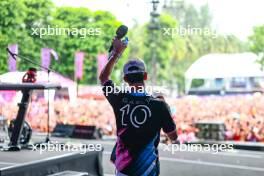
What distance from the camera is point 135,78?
9.08ft

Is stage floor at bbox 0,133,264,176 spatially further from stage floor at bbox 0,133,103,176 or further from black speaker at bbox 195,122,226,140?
stage floor at bbox 0,133,103,176

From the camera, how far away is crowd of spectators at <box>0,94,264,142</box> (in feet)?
37.0

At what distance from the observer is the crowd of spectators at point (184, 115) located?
37.0 feet

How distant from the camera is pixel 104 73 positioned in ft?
9.17

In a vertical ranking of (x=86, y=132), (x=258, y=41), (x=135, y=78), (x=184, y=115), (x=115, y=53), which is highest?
(x=258, y=41)

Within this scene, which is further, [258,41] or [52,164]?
[258,41]

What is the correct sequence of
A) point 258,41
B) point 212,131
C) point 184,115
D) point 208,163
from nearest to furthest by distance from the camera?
point 208,163, point 212,131, point 184,115, point 258,41

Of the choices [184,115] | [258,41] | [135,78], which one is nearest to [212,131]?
[184,115]

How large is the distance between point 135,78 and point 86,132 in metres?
9.10

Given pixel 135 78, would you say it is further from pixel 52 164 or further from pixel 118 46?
pixel 52 164

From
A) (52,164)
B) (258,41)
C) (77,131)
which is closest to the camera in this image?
(52,164)

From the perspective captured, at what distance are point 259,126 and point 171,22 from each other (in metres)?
26.4

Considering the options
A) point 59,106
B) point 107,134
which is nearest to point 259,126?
point 107,134

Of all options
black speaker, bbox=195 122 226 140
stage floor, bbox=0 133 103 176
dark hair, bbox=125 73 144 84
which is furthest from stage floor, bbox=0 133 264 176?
dark hair, bbox=125 73 144 84
